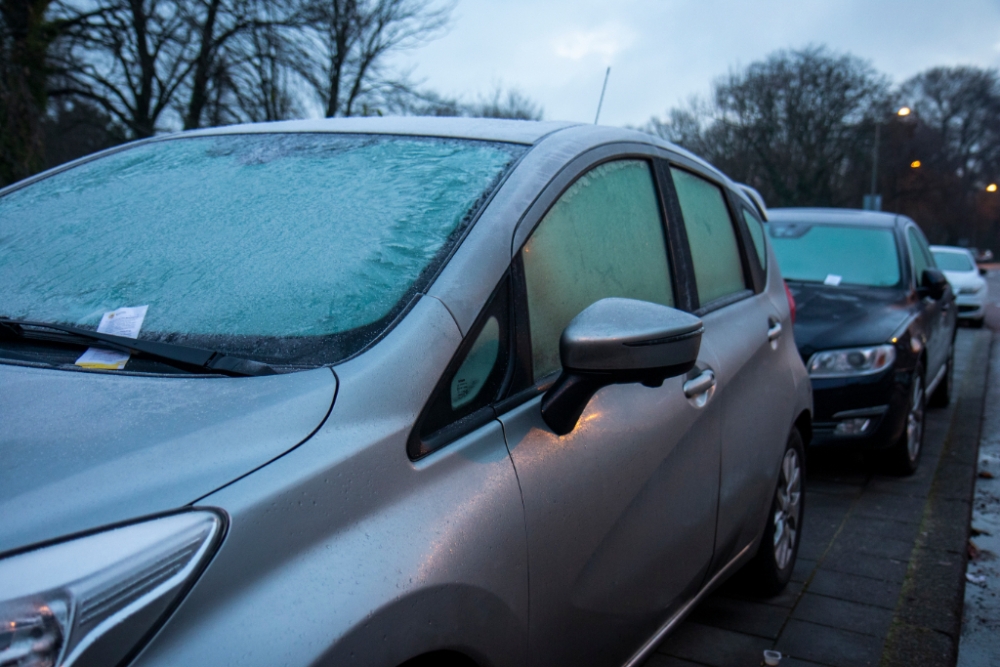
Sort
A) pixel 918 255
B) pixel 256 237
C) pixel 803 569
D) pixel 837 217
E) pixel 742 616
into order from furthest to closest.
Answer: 1. pixel 837 217
2. pixel 918 255
3. pixel 803 569
4. pixel 742 616
5. pixel 256 237

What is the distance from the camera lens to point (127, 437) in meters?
1.38

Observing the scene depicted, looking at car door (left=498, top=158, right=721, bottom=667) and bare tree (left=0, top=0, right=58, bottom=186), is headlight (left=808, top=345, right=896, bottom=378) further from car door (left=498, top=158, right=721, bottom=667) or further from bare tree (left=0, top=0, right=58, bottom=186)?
bare tree (left=0, top=0, right=58, bottom=186)

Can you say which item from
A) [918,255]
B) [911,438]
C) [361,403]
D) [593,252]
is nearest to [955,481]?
[911,438]

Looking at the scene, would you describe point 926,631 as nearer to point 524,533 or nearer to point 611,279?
point 611,279

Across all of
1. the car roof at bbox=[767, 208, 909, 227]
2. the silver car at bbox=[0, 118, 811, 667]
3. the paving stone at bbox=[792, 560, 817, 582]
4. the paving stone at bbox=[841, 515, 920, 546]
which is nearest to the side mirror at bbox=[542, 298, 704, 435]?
the silver car at bbox=[0, 118, 811, 667]

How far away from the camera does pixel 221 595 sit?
4.13 feet

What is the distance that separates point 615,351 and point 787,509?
2.16m

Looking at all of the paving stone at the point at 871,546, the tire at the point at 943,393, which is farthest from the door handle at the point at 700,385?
the tire at the point at 943,393

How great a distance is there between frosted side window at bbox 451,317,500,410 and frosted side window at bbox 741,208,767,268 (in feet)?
6.92

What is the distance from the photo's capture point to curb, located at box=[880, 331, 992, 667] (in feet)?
10.6

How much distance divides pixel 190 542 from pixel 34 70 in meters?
13.1

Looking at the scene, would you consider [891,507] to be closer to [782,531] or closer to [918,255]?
[782,531]

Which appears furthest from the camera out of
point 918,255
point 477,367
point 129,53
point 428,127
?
point 129,53

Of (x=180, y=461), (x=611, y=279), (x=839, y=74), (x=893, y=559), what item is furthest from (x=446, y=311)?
(x=839, y=74)
